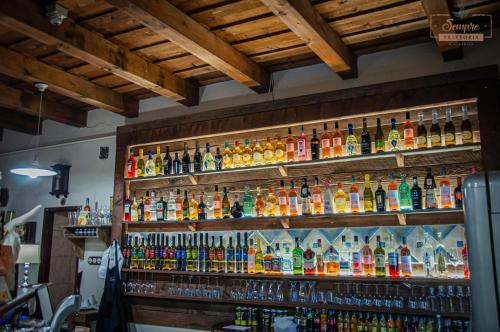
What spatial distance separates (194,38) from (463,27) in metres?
2.02

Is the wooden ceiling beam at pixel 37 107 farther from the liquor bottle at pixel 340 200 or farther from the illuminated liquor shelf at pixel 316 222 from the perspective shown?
the liquor bottle at pixel 340 200

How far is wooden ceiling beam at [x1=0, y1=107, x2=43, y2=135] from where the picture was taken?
222 inches

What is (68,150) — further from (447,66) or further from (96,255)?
(447,66)

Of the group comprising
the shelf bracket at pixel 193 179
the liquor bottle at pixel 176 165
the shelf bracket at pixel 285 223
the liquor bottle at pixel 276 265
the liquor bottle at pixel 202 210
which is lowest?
the liquor bottle at pixel 276 265

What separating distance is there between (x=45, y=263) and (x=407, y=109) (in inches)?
184

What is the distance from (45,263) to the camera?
558 cm

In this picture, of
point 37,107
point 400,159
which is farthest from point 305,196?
point 37,107

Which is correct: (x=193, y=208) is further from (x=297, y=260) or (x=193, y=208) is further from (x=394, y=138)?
(x=394, y=138)

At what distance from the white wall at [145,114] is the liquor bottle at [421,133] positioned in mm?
387

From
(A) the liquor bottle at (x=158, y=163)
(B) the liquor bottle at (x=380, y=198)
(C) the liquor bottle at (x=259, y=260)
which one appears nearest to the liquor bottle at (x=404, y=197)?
(B) the liquor bottle at (x=380, y=198)

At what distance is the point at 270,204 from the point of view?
4.02m

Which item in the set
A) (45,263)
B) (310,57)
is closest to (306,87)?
(310,57)

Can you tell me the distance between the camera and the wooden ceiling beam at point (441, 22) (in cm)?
278

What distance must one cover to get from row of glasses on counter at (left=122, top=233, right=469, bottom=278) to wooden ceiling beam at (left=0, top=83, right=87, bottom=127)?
1.72 metres
